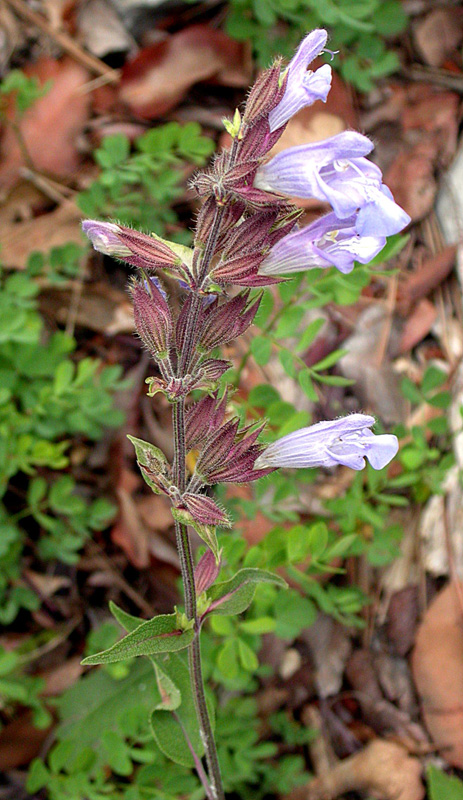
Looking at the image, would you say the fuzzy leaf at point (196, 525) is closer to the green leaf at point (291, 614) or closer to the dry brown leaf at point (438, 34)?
the green leaf at point (291, 614)

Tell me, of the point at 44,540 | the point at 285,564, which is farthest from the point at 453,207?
the point at 44,540

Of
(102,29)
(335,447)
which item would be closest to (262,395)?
(335,447)

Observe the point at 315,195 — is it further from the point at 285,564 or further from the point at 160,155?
the point at 160,155

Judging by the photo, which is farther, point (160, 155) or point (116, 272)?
point (116, 272)

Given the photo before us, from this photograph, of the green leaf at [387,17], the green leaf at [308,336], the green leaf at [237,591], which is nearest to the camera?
the green leaf at [237,591]

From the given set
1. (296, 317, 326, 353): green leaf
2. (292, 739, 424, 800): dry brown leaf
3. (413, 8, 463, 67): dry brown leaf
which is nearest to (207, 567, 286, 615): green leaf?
(296, 317, 326, 353): green leaf

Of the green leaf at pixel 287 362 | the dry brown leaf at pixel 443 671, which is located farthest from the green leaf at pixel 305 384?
the dry brown leaf at pixel 443 671

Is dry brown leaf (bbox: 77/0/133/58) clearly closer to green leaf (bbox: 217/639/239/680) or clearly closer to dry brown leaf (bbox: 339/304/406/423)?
dry brown leaf (bbox: 339/304/406/423)
